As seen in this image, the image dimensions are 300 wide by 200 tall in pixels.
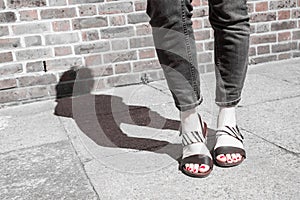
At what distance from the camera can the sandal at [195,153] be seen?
1.36 m

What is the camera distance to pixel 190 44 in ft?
4.39

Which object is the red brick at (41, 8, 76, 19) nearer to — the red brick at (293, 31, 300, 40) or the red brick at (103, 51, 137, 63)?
→ the red brick at (103, 51, 137, 63)

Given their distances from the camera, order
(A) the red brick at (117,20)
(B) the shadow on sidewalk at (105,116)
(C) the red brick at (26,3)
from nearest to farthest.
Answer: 1. (B) the shadow on sidewalk at (105,116)
2. (C) the red brick at (26,3)
3. (A) the red brick at (117,20)

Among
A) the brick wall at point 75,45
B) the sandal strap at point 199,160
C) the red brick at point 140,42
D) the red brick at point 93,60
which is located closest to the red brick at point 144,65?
the brick wall at point 75,45

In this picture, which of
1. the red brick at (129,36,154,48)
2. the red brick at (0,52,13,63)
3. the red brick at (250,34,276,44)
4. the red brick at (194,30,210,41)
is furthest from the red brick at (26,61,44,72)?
the red brick at (250,34,276,44)

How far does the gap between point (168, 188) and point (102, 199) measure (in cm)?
21

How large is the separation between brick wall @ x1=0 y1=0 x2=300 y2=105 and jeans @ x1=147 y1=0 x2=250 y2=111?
3.83 feet

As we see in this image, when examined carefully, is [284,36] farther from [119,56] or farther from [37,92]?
[37,92]

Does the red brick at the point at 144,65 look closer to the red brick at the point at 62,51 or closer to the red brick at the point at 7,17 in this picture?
the red brick at the point at 62,51

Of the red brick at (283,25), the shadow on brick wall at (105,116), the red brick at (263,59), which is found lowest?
the shadow on brick wall at (105,116)

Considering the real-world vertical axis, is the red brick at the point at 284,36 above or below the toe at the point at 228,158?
A: above

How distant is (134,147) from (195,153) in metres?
0.34

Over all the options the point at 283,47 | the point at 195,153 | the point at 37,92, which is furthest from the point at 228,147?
the point at 283,47

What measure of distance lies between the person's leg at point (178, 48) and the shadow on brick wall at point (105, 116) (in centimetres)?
27
